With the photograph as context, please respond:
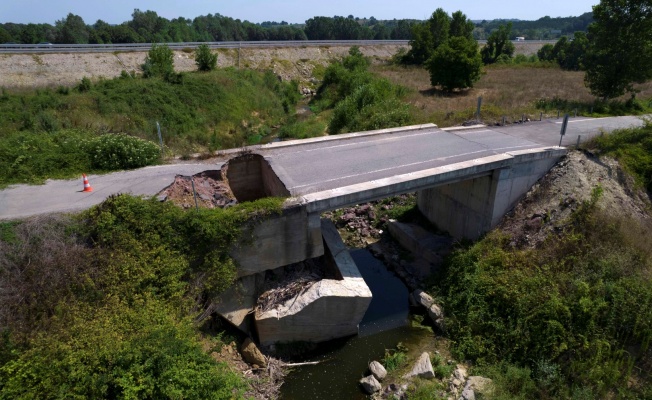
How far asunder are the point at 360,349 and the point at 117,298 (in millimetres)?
7629

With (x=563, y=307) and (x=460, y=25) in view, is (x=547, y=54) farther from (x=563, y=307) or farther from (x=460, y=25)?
(x=563, y=307)

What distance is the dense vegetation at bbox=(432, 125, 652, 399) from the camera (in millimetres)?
10867

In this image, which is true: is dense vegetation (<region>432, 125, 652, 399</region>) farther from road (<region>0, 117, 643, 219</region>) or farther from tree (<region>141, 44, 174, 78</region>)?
tree (<region>141, 44, 174, 78</region>)

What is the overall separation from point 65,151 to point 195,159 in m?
4.84

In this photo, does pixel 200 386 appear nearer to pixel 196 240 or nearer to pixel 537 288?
pixel 196 240

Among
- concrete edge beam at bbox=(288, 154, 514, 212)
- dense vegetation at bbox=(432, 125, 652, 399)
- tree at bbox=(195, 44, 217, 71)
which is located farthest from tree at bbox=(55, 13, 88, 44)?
dense vegetation at bbox=(432, 125, 652, 399)

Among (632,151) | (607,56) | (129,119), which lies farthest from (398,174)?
(129,119)

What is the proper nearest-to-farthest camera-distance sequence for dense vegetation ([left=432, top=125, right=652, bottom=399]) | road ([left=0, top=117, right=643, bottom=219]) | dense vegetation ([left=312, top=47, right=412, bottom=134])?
dense vegetation ([left=432, top=125, right=652, bottom=399]), road ([left=0, top=117, right=643, bottom=219]), dense vegetation ([left=312, top=47, right=412, bottom=134])

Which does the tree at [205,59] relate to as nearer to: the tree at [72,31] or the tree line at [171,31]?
the tree line at [171,31]

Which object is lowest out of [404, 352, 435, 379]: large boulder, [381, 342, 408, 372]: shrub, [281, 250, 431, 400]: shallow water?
[281, 250, 431, 400]: shallow water

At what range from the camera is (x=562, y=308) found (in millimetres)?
11688

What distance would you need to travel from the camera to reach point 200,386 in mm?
8992

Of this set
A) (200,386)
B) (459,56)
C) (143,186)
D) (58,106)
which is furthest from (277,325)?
(459,56)

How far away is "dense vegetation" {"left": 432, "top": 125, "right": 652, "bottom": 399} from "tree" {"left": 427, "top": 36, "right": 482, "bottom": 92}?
25641 mm
